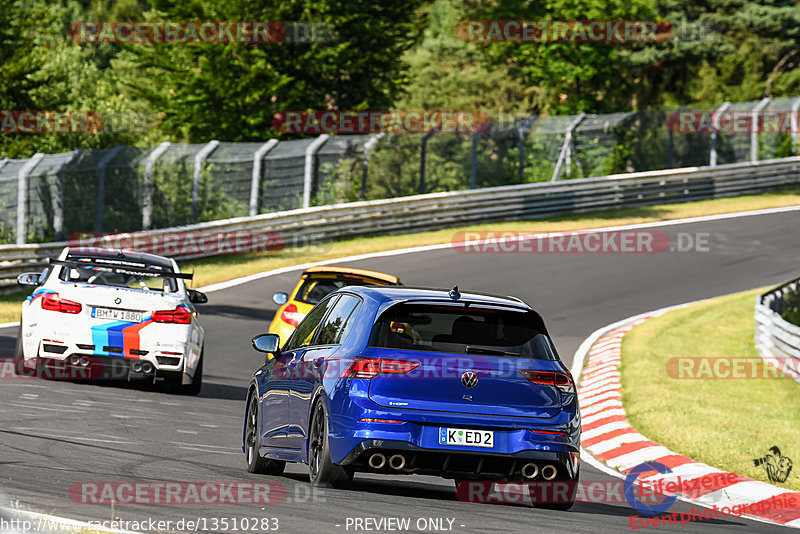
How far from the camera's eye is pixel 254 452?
999 centimetres

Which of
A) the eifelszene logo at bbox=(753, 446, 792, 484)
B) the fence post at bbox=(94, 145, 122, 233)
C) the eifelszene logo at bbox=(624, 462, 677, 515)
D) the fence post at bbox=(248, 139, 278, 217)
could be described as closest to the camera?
the eifelszene logo at bbox=(624, 462, 677, 515)

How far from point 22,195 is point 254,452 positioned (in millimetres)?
17588

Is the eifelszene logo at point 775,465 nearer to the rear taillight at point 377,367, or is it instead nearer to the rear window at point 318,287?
the rear taillight at point 377,367

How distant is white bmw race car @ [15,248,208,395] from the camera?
14.6m

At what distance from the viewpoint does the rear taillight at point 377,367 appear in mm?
8438

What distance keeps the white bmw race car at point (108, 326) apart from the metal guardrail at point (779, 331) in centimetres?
832

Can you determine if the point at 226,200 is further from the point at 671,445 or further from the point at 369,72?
the point at 671,445

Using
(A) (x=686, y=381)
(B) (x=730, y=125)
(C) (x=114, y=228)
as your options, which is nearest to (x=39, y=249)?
(C) (x=114, y=228)

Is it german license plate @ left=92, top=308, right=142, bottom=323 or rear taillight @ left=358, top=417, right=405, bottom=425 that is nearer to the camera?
rear taillight @ left=358, top=417, right=405, bottom=425

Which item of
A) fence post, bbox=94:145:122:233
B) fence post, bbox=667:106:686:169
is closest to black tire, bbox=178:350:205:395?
fence post, bbox=94:145:122:233

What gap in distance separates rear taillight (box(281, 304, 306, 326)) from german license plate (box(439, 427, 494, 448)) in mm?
8377

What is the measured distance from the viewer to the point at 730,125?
138 feet

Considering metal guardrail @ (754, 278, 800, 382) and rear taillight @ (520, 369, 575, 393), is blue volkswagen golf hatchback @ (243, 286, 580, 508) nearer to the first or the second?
rear taillight @ (520, 369, 575, 393)

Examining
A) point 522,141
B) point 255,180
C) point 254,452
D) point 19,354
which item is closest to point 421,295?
point 254,452
